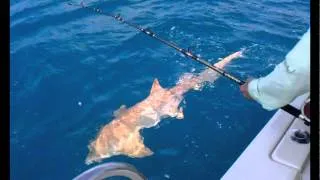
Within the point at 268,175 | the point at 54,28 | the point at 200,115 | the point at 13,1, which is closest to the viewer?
the point at 268,175

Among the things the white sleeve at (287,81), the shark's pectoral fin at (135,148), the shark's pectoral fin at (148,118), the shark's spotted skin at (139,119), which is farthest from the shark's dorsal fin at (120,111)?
the white sleeve at (287,81)

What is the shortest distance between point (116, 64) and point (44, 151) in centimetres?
219

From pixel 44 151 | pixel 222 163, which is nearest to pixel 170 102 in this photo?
pixel 222 163

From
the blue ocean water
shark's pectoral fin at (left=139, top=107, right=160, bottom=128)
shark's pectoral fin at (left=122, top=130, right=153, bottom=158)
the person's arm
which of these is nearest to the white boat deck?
the person's arm

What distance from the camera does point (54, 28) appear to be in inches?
321

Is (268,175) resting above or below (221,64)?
above

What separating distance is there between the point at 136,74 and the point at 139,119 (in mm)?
1421

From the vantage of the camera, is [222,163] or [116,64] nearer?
[222,163]

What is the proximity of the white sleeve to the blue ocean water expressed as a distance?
2.02m

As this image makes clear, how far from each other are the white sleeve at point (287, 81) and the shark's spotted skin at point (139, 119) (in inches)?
91.7

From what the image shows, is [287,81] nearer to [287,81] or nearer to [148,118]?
[287,81]

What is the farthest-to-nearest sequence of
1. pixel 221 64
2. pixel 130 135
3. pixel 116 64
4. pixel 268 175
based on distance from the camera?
pixel 116 64 < pixel 221 64 < pixel 130 135 < pixel 268 175

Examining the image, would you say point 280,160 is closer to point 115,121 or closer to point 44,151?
point 115,121

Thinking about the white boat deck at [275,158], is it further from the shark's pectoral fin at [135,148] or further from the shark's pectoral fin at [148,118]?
the shark's pectoral fin at [148,118]
